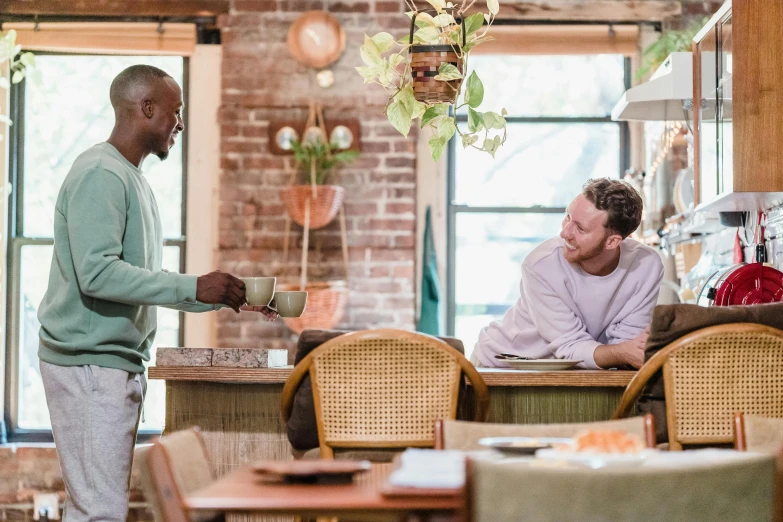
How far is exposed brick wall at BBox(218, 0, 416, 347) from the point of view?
15.9ft

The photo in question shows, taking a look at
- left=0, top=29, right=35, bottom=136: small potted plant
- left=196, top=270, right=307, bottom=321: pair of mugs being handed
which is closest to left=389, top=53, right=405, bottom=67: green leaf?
left=196, top=270, right=307, bottom=321: pair of mugs being handed

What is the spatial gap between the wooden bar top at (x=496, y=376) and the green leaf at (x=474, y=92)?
0.68 meters

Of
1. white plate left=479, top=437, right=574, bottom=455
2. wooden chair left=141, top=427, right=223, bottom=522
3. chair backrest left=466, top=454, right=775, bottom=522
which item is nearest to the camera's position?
chair backrest left=466, top=454, right=775, bottom=522

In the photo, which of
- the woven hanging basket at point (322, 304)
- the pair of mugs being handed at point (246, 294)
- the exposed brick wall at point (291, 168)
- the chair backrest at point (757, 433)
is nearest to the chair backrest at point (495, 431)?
the chair backrest at point (757, 433)

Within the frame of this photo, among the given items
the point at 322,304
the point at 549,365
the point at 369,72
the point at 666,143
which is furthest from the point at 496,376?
the point at 666,143

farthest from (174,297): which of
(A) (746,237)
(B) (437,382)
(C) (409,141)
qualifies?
(C) (409,141)

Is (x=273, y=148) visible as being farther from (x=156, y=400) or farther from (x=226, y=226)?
(x=156, y=400)

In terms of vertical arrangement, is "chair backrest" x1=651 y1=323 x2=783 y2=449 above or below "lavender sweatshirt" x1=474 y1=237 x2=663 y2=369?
below

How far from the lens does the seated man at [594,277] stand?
297 cm

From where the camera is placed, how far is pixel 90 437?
2307 millimetres

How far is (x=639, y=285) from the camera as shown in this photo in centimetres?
301

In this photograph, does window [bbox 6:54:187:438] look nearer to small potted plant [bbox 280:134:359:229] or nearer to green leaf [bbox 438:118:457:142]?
small potted plant [bbox 280:134:359:229]

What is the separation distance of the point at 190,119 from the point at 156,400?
4.77ft

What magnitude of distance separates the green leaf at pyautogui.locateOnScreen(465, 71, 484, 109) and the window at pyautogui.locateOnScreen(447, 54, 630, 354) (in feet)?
8.79
